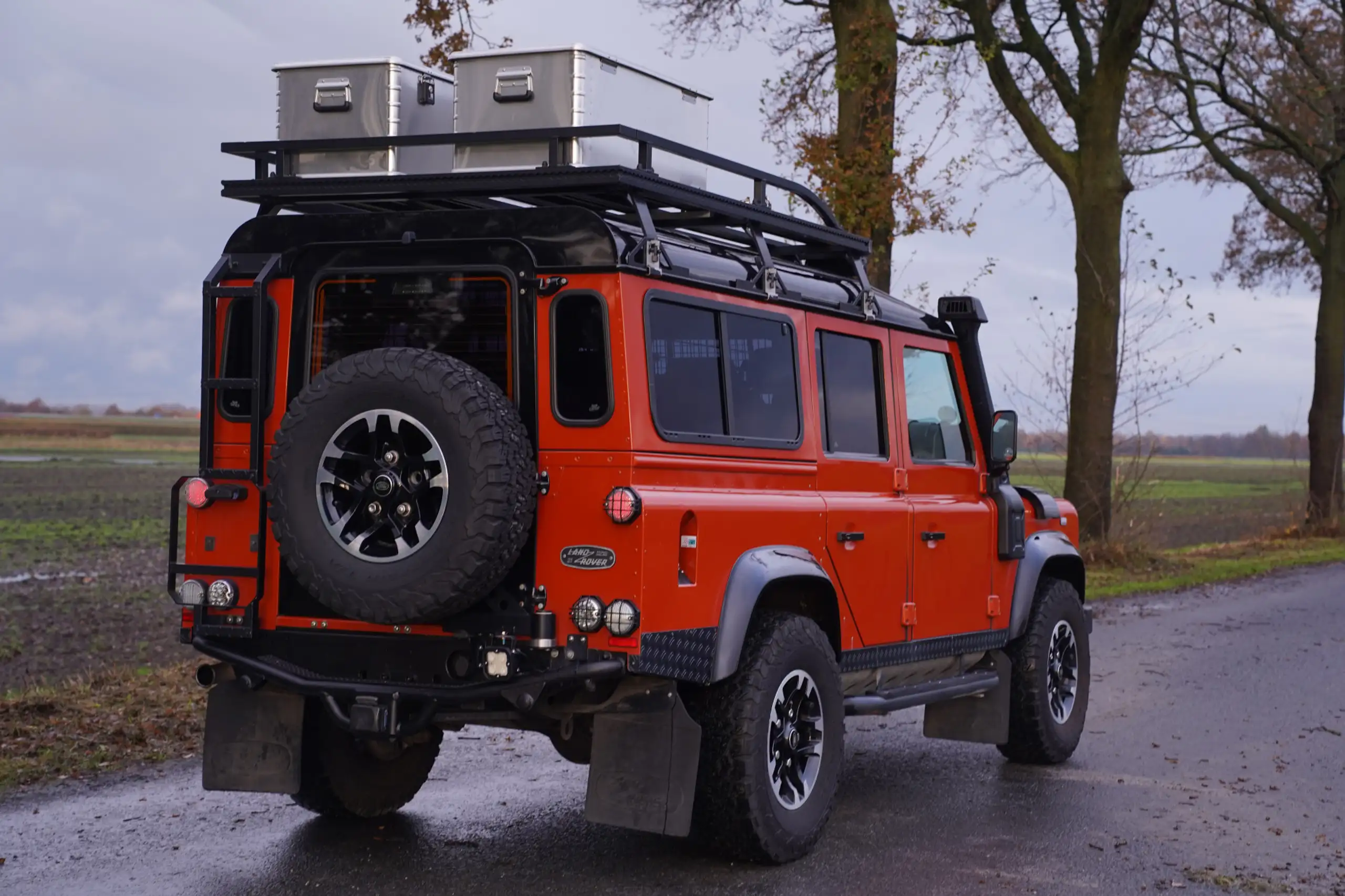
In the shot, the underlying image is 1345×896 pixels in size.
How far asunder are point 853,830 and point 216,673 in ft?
8.99

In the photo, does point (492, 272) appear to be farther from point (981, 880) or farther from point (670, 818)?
point (981, 880)

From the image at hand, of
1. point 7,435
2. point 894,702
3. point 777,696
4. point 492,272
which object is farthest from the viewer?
point 7,435

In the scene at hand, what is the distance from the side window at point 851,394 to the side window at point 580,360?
1503mm

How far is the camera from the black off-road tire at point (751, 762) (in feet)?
20.0

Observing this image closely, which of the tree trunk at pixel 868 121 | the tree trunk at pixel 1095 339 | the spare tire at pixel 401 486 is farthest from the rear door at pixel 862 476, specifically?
the tree trunk at pixel 1095 339

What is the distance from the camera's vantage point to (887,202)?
14.7 metres

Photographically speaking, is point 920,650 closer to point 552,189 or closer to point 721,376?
point 721,376

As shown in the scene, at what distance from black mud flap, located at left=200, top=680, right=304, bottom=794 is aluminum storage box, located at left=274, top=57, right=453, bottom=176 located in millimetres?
2105

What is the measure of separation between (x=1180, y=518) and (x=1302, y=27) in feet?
62.3

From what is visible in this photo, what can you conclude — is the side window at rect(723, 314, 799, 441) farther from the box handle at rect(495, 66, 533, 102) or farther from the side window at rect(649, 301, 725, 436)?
the box handle at rect(495, 66, 533, 102)

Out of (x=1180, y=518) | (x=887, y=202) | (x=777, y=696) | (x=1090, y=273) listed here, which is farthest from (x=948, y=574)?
(x=1180, y=518)

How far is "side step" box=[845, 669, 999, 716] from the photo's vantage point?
23.2ft

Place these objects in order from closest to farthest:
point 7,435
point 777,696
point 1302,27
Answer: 1. point 777,696
2. point 1302,27
3. point 7,435

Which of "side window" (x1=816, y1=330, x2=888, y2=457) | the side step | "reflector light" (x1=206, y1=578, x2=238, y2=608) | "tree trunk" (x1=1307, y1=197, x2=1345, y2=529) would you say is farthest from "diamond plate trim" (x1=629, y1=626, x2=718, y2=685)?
"tree trunk" (x1=1307, y1=197, x2=1345, y2=529)
